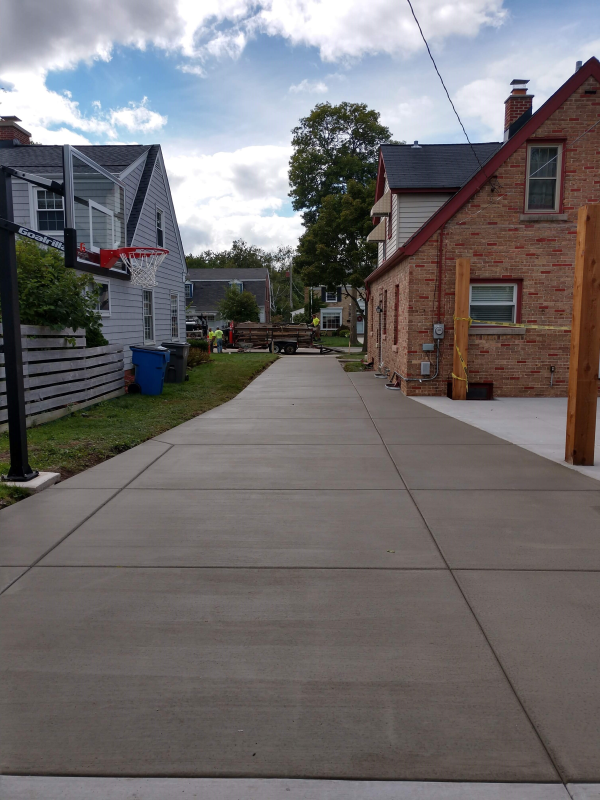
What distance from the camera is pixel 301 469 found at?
716cm

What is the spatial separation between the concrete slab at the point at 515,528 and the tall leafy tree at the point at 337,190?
93.0 feet

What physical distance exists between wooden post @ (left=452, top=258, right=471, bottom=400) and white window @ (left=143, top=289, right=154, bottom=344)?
10.2 metres

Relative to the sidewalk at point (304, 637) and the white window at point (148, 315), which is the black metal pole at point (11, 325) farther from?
the white window at point (148, 315)

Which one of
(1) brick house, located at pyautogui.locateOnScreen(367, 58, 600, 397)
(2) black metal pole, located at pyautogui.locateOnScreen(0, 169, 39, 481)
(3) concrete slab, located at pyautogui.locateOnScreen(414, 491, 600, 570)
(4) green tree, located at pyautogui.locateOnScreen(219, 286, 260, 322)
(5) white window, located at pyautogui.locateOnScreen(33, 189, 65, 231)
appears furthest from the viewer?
(4) green tree, located at pyautogui.locateOnScreen(219, 286, 260, 322)

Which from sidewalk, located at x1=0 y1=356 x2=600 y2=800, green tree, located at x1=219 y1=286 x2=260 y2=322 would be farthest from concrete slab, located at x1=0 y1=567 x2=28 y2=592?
green tree, located at x1=219 y1=286 x2=260 y2=322

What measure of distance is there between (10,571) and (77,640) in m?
1.20

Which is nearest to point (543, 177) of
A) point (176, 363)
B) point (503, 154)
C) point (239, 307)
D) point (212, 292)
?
point (503, 154)

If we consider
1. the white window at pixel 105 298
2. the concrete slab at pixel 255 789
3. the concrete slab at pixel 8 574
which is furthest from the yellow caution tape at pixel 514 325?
the concrete slab at pixel 255 789

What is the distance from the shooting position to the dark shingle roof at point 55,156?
16562 mm

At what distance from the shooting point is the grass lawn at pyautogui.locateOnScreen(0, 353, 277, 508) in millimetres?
7340

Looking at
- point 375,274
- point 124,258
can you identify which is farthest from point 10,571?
point 375,274

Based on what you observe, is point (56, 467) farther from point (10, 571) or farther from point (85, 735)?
point (85, 735)

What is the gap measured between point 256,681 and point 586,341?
19.7 ft

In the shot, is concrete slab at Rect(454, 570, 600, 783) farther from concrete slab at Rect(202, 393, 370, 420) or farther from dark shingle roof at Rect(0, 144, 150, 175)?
dark shingle roof at Rect(0, 144, 150, 175)
